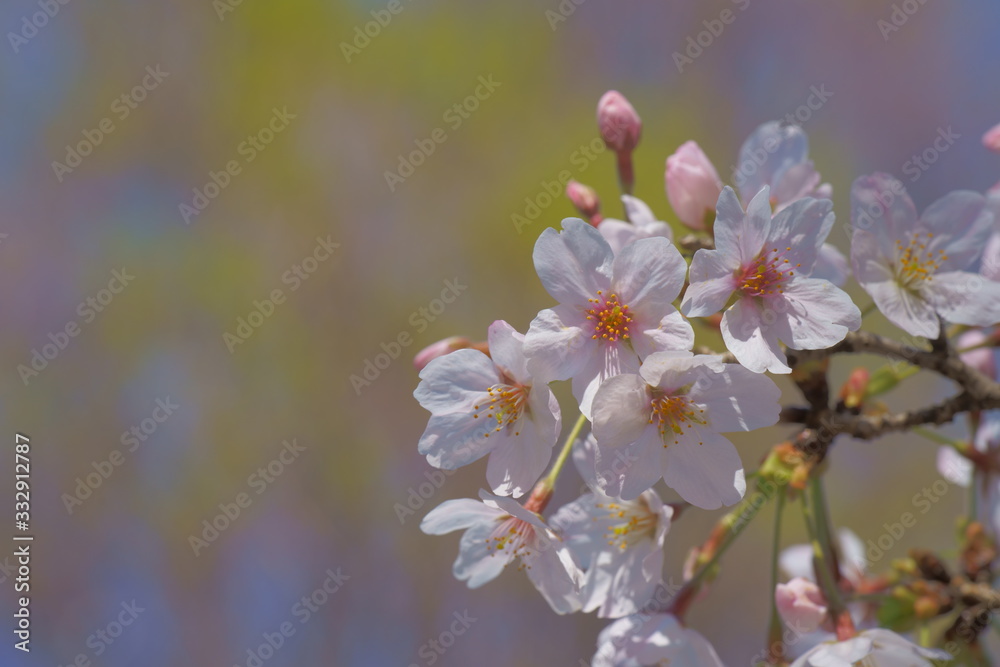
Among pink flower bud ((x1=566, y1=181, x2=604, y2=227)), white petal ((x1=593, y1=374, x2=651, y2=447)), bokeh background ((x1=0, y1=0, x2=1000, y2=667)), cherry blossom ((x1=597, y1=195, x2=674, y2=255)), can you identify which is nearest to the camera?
white petal ((x1=593, y1=374, x2=651, y2=447))

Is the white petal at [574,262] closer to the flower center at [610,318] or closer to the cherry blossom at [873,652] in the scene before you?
the flower center at [610,318]

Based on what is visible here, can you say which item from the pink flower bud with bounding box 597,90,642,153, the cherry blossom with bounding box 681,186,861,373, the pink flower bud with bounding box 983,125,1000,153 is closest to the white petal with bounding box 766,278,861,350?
the cherry blossom with bounding box 681,186,861,373

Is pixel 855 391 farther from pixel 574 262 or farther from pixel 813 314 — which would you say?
pixel 574 262

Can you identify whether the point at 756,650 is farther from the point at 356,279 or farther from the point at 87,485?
the point at 87,485

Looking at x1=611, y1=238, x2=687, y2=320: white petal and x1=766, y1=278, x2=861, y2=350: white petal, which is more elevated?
x1=611, y1=238, x2=687, y2=320: white petal

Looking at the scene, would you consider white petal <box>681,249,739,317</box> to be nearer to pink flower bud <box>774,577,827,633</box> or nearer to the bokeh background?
pink flower bud <box>774,577,827,633</box>

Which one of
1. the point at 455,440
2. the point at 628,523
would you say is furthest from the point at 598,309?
the point at 628,523
